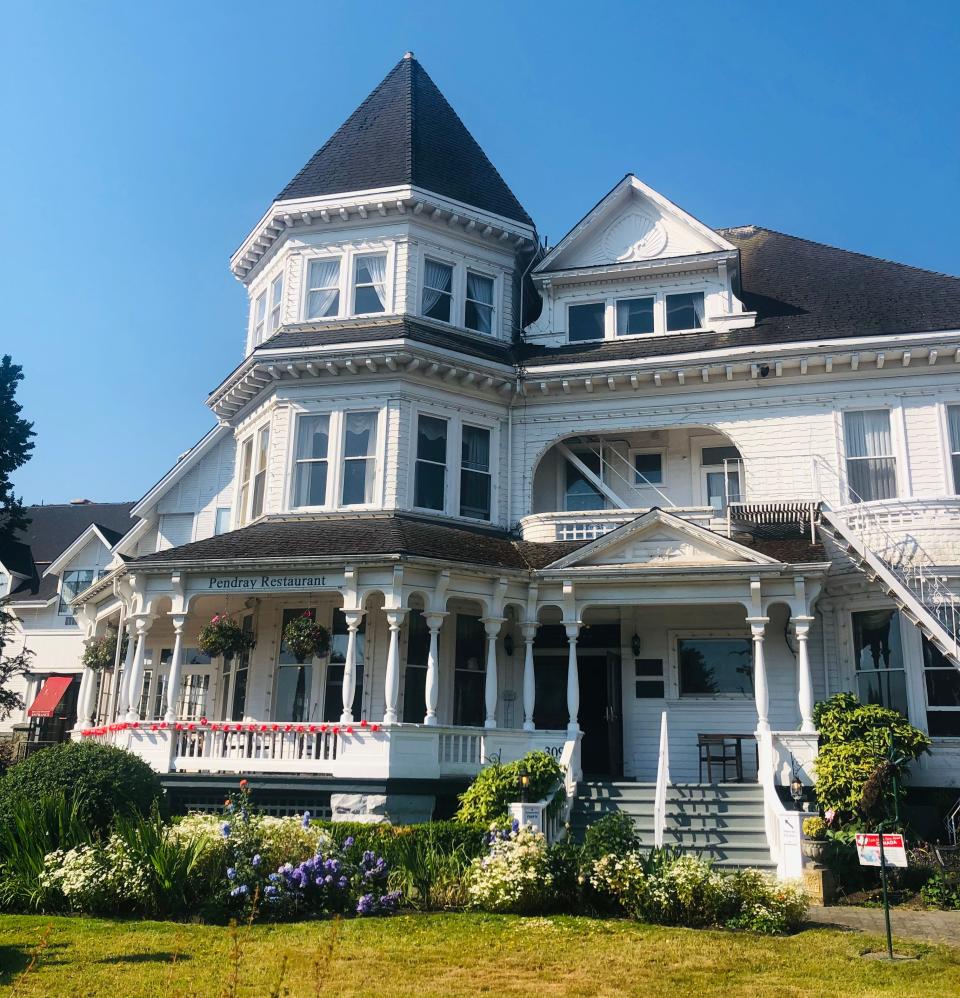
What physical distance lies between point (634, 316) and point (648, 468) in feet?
12.0

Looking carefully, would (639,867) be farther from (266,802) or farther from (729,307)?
(729,307)

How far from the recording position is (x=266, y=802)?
18.3 metres

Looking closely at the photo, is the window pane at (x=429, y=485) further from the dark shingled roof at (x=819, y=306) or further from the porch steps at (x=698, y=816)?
the porch steps at (x=698, y=816)

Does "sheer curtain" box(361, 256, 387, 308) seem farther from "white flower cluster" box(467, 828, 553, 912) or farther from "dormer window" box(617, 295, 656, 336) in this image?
"white flower cluster" box(467, 828, 553, 912)

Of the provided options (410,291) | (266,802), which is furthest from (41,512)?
(266,802)

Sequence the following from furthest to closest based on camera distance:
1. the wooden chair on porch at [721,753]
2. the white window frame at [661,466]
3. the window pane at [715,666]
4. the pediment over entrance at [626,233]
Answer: the pediment over entrance at [626,233] → the white window frame at [661,466] → the window pane at [715,666] → the wooden chair on porch at [721,753]

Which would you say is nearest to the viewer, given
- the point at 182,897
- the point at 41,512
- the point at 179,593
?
the point at 182,897

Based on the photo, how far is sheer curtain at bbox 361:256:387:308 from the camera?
24016mm

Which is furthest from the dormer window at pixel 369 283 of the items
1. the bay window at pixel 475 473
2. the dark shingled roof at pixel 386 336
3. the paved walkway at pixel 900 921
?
the paved walkway at pixel 900 921

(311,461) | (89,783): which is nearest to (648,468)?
(311,461)

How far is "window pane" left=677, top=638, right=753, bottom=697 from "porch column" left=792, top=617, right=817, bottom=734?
2.03m

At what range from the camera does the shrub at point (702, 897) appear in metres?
11.9

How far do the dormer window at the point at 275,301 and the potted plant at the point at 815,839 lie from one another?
16.2 m

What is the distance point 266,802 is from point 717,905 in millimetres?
9087
